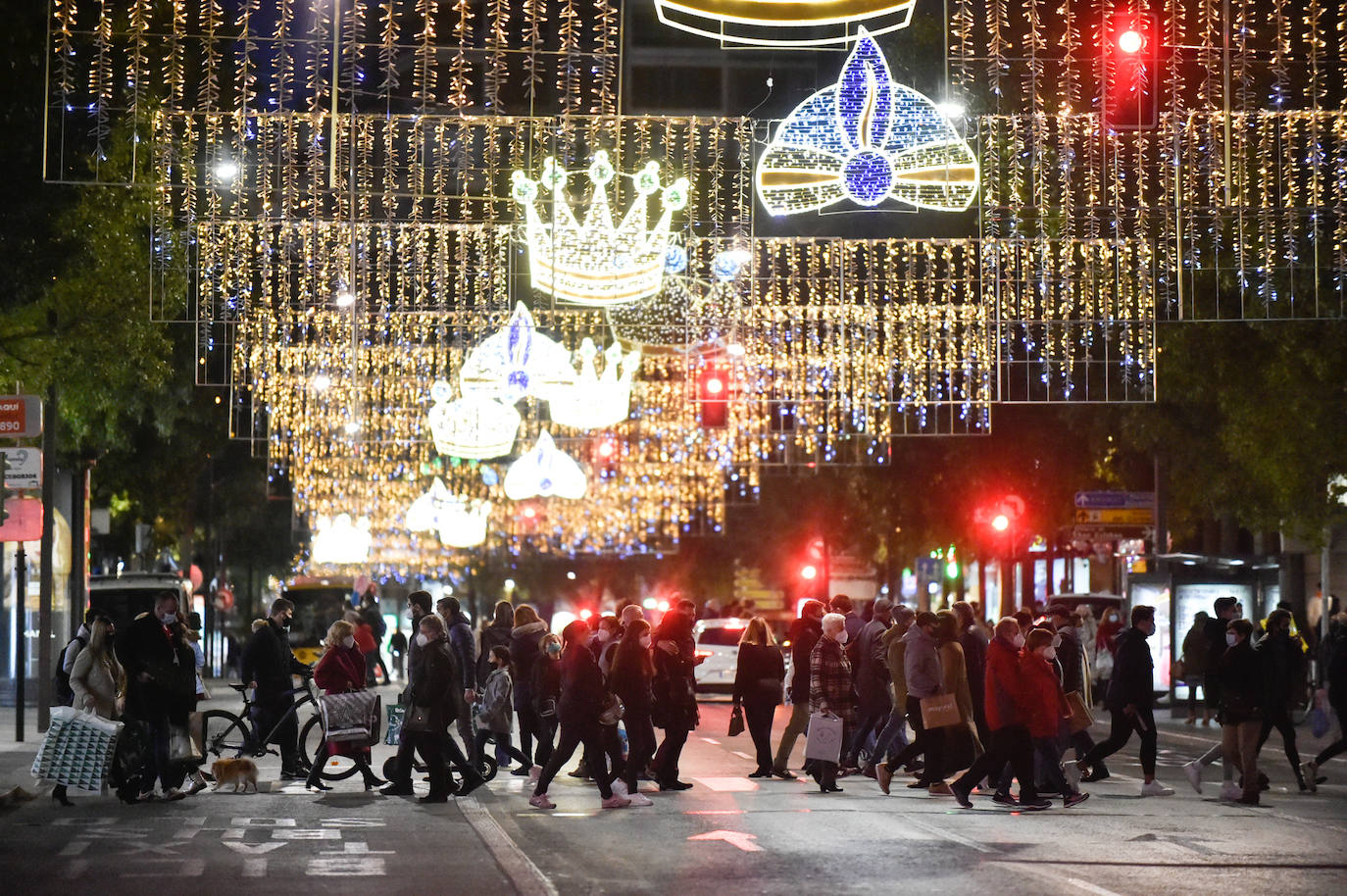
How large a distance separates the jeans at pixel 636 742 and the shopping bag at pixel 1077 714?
3.74m

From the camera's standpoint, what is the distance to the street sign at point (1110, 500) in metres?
37.7

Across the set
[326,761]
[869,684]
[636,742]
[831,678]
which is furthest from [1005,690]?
[326,761]

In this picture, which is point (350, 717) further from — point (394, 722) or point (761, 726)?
point (761, 726)

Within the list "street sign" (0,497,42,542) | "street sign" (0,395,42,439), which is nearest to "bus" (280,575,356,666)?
"street sign" (0,497,42,542)

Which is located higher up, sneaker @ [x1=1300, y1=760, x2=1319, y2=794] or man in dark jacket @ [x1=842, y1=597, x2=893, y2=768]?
man in dark jacket @ [x1=842, y1=597, x2=893, y2=768]

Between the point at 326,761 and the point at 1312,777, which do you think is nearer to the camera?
the point at 326,761

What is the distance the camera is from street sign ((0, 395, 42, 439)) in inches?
920

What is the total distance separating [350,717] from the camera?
18.8 meters

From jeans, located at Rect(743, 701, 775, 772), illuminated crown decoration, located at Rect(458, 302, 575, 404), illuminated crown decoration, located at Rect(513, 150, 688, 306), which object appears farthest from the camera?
illuminated crown decoration, located at Rect(458, 302, 575, 404)

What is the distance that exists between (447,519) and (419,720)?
25.7 metres

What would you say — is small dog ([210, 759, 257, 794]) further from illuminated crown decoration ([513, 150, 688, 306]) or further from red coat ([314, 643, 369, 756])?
illuminated crown decoration ([513, 150, 688, 306])

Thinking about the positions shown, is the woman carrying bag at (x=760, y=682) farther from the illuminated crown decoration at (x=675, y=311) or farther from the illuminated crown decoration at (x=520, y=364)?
the illuminated crown decoration at (x=520, y=364)

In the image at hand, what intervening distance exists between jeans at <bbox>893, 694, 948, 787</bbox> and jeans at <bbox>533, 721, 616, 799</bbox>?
2748mm

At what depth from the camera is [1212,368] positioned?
30547mm
